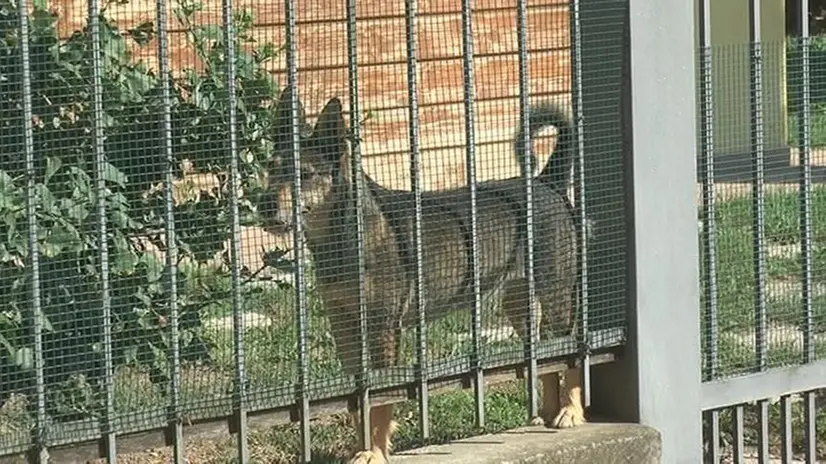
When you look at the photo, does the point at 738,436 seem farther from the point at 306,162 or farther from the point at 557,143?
the point at 306,162

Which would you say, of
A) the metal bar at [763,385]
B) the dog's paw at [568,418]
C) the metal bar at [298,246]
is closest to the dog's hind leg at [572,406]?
the dog's paw at [568,418]

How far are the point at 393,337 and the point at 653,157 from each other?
1270 mm

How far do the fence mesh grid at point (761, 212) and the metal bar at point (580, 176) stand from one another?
591 mm

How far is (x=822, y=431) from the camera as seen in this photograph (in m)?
6.83

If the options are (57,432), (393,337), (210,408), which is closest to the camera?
(57,432)

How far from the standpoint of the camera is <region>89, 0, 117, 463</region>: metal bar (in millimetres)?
4125

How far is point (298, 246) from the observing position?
4.57 metres

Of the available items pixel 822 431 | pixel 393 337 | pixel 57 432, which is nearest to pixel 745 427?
pixel 822 431

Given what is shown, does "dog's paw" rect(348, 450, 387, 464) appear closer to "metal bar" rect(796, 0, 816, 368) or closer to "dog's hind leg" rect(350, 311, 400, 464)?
"dog's hind leg" rect(350, 311, 400, 464)

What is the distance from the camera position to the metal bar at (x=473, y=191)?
4.92m

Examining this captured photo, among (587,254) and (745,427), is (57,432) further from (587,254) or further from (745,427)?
(745,427)

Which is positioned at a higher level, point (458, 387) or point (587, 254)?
point (587, 254)

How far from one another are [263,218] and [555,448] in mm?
1358

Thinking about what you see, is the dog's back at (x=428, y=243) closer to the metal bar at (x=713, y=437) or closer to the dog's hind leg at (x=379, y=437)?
the dog's hind leg at (x=379, y=437)
